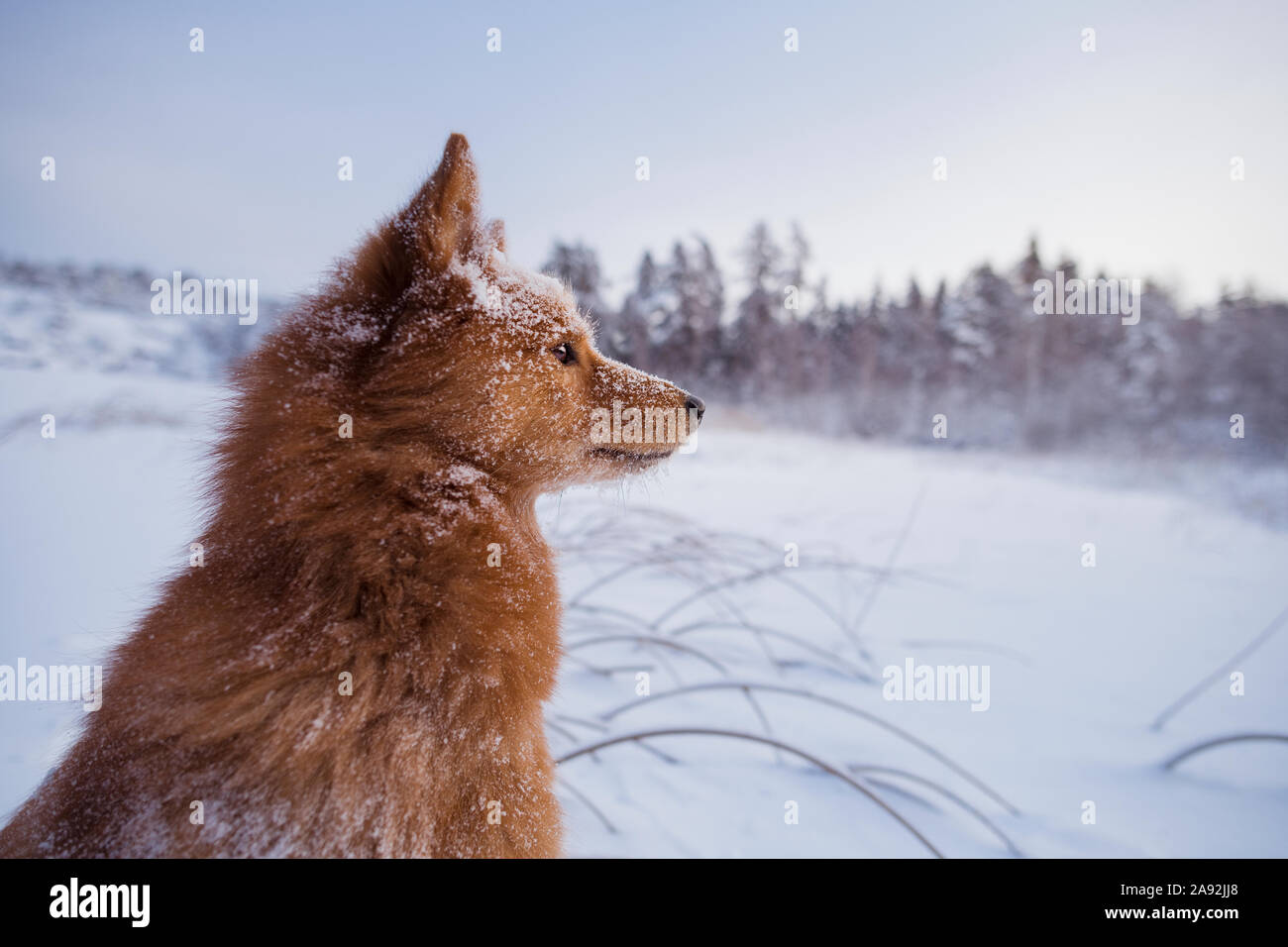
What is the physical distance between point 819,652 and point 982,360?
24.2 metres

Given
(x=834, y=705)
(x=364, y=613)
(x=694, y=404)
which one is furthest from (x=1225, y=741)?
(x=364, y=613)

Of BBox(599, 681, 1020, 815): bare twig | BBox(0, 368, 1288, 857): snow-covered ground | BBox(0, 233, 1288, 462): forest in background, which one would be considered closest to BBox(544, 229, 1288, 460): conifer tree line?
BBox(0, 233, 1288, 462): forest in background

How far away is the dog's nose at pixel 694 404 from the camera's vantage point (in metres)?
1.99

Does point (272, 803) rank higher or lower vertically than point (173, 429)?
lower

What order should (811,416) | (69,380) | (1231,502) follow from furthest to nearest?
(811,416) < (1231,502) < (69,380)

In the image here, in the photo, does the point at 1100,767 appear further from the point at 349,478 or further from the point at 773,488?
the point at 773,488

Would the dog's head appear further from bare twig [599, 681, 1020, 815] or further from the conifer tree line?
the conifer tree line

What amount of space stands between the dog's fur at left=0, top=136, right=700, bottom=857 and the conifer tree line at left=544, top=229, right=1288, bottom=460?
24.9 ft

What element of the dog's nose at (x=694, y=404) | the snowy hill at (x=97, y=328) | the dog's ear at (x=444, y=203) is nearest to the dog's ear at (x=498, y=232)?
the dog's ear at (x=444, y=203)

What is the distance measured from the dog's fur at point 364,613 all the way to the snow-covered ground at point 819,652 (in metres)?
0.34

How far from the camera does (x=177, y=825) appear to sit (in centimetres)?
104

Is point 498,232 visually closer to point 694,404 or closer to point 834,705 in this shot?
point 694,404
